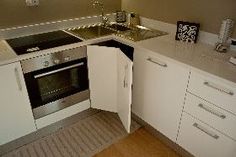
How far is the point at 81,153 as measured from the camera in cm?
196

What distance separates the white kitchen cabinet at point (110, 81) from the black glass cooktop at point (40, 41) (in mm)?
264

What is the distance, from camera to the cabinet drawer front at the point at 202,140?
152 cm

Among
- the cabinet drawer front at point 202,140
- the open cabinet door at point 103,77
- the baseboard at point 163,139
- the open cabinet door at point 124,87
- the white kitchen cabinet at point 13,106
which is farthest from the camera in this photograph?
the open cabinet door at point 103,77

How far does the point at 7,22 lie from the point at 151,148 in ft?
5.78

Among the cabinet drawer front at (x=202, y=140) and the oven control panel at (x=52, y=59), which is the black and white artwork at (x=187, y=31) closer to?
the cabinet drawer front at (x=202, y=140)

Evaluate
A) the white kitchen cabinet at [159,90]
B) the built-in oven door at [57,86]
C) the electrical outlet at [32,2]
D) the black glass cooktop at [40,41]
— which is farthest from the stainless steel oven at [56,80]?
the electrical outlet at [32,2]

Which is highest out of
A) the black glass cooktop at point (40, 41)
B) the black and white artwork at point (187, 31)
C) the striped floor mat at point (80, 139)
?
the black and white artwork at point (187, 31)

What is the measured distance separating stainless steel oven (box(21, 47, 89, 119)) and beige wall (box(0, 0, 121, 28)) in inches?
Result: 22.9

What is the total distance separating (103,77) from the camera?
217cm

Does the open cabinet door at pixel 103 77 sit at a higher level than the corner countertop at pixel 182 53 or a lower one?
lower

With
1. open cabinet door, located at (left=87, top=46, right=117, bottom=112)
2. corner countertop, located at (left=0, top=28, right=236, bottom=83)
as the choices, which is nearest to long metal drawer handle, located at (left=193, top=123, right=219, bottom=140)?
corner countertop, located at (left=0, top=28, right=236, bottom=83)

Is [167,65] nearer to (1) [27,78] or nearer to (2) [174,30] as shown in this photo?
(2) [174,30]

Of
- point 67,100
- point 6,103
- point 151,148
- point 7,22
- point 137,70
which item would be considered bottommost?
point 151,148

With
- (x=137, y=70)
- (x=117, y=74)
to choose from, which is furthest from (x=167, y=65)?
(x=117, y=74)
